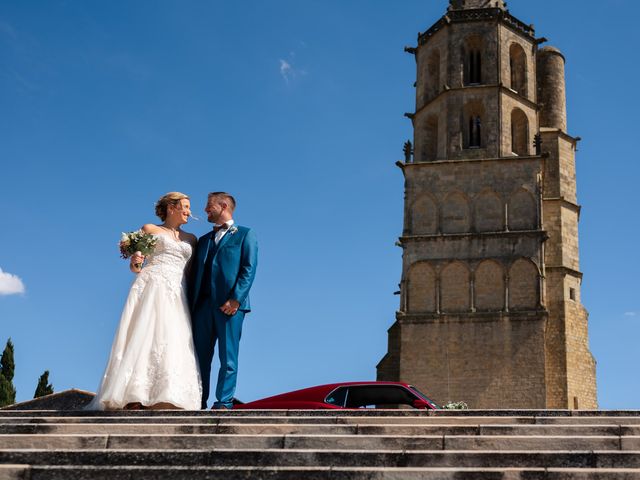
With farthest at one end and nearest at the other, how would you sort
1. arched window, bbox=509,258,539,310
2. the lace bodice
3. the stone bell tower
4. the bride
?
arched window, bbox=509,258,539,310 < the stone bell tower < the lace bodice < the bride

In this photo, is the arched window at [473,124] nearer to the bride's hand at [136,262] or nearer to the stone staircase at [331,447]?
the bride's hand at [136,262]

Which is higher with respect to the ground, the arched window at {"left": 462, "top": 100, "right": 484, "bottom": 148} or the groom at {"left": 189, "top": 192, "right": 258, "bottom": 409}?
the arched window at {"left": 462, "top": 100, "right": 484, "bottom": 148}

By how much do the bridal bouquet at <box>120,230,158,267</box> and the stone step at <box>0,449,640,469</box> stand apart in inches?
129

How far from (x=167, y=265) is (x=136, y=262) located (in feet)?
1.08

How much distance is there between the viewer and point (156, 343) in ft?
30.6

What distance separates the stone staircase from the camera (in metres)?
6.12

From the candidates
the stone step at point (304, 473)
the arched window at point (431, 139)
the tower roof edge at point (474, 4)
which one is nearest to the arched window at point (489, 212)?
the arched window at point (431, 139)

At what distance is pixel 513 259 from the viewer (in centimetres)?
3334

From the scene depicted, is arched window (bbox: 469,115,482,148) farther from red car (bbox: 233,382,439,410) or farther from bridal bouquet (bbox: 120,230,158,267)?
bridal bouquet (bbox: 120,230,158,267)

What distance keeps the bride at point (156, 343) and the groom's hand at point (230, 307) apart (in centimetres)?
42

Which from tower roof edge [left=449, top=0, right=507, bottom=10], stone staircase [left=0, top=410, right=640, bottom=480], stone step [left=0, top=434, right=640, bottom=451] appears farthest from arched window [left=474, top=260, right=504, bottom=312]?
stone step [left=0, top=434, right=640, bottom=451]

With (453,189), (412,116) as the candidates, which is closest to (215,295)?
(453,189)

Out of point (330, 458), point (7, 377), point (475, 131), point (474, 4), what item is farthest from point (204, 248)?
point (7, 377)

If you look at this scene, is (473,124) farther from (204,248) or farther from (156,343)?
(156,343)
